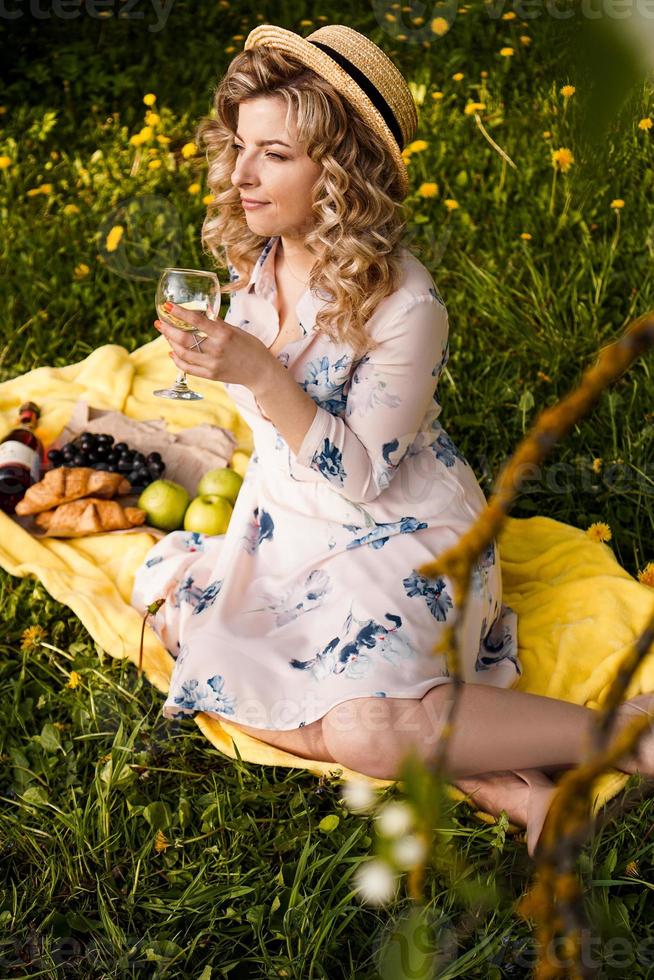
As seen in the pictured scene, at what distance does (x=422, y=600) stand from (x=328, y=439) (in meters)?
0.41

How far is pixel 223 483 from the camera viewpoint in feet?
10.3

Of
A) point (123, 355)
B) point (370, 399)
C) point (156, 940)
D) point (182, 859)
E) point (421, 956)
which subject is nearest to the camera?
point (421, 956)

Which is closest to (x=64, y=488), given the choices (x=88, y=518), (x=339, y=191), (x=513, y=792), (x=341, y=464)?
(x=88, y=518)

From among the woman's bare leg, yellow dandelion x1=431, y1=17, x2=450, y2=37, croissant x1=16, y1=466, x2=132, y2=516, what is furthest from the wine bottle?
yellow dandelion x1=431, y1=17, x2=450, y2=37

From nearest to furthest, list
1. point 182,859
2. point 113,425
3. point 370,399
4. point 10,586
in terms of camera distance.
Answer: point 182,859 < point 370,399 < point 10,586 < point 113,425

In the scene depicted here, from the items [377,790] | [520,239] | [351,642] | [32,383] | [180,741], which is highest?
[520,239]

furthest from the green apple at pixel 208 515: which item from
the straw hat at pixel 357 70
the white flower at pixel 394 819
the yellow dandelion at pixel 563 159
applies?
the yellow dandelion at pixel 563 159

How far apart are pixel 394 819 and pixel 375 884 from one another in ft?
0.45

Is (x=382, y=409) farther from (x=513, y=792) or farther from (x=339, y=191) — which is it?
(x=513, y=792)

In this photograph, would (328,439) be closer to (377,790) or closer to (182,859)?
(377,790)

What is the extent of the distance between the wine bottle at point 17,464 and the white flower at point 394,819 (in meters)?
1.57

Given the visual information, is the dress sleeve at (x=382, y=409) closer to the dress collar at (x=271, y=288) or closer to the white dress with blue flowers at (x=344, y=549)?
the white dress with blue flowers at (x=344, y=549)

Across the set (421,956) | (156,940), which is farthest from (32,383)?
(421,956)

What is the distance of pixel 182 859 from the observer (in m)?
2.10
